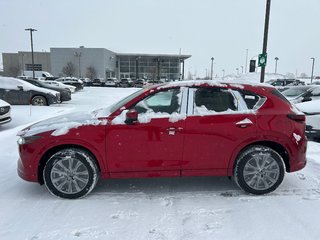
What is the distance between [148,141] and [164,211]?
0.94 meters

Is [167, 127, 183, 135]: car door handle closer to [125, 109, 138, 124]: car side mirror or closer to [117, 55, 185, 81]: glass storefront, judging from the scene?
[125, 109, 138, 124]: car side mirror

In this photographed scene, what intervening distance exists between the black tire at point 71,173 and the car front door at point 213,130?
4.34ft

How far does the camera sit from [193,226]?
11.3 feet

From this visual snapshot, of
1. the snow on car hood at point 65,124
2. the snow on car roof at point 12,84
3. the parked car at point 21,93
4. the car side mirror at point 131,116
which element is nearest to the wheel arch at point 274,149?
the car side mirror at point 131,116

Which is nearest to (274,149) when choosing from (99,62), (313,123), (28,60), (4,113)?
(313,123)

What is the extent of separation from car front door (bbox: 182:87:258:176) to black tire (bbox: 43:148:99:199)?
1.32m

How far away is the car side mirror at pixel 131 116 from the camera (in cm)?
397

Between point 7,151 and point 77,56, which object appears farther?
point 77,56

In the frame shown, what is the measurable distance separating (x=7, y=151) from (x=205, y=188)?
14.3ft

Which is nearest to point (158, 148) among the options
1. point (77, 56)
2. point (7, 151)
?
point (7, 151)

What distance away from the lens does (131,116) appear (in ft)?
13.0

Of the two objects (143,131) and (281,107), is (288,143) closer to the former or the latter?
(281,107)

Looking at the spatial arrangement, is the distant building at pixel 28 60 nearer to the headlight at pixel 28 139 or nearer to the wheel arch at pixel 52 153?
the headlight at pixel 28 139

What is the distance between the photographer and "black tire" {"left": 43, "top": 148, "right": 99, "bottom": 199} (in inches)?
160
